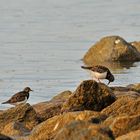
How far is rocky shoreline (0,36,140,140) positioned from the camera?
827 centimetres

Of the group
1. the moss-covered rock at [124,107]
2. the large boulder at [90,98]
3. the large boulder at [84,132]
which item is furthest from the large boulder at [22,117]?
the large boulder at [84,132]

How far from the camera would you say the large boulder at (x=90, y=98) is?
39.2ft

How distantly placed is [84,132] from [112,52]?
1385cm

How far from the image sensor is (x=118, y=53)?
861 inches

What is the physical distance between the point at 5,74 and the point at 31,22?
858cm

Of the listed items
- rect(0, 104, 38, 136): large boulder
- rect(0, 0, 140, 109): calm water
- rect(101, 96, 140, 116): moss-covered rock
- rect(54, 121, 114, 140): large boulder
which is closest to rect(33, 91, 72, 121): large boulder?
rect(0, 104, 38, 136): large boulder

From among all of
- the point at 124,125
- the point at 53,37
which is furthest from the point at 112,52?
the point at 124,125

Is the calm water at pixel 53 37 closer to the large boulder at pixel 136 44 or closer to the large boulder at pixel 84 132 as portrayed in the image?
the large boulder at pixel 136 44

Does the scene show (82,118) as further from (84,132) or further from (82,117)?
(84,132)

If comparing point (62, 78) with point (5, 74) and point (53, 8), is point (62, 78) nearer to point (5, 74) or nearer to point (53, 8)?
point (5, 74)

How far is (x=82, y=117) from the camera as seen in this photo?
1001cm

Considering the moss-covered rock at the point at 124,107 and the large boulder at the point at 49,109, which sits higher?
the moss-covered rock at the point at 124,107

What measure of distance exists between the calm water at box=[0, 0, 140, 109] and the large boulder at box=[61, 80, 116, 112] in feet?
13.7

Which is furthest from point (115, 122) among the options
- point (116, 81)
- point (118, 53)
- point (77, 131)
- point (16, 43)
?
point (16, 43)
